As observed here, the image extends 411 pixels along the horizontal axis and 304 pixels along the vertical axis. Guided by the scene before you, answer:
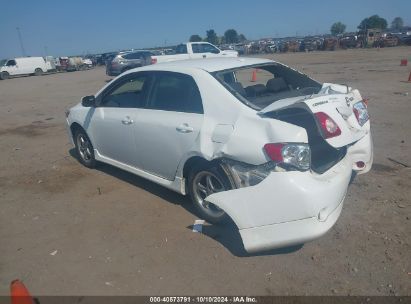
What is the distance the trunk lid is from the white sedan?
0.01m

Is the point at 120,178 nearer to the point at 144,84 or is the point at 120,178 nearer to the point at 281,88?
the point at 144,84

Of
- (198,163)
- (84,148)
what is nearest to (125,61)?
(84,148)

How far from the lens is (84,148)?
602 cm

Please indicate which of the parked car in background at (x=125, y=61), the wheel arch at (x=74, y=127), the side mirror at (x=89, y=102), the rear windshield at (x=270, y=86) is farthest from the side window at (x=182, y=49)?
the rear windshield at (x=270, y=86)

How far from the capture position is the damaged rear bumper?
291 cm

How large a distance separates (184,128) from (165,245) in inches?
48.5

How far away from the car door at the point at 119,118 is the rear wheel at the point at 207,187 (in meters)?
1.13

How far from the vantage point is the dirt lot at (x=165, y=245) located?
300 centimetres

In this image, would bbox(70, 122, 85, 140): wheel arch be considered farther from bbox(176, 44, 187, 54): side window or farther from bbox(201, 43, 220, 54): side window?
bbox(201, 43, 220, 54): side window

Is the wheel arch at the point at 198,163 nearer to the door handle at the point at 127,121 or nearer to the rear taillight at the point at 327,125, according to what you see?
the rear taillight at the point at 327,125

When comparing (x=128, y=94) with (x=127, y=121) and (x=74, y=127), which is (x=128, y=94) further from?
(x=74, y=127)

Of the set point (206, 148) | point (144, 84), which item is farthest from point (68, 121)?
point (206, 148)

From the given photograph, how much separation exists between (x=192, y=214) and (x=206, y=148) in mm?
1013

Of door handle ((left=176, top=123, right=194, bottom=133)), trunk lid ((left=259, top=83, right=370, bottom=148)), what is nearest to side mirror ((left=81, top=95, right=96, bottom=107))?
door handle ((left=176, top=123, right=194, bottom=133))
